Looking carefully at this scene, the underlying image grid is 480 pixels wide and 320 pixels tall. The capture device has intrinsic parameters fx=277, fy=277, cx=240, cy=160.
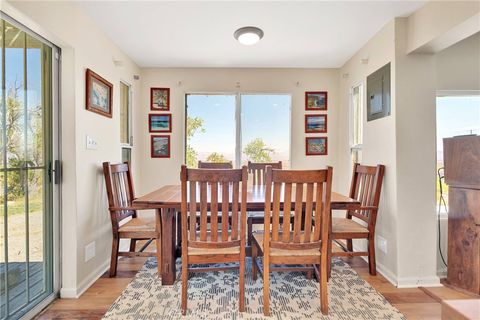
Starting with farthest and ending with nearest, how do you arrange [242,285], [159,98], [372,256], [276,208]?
[159,98] < [372,256] < [242,285] < [276,208]

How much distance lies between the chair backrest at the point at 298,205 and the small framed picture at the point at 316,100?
226cm

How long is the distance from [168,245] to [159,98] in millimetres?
2261

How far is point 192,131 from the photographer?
13.0 ft

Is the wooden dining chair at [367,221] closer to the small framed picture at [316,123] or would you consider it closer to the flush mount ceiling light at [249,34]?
the small framed picture at [316,123]

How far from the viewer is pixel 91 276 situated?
2469 mm

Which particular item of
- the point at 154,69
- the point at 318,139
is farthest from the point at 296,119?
the point at 154,69

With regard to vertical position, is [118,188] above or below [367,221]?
above

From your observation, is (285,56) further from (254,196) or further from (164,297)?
(164,297)

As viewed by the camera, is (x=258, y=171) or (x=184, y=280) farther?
(x=258, y=171)

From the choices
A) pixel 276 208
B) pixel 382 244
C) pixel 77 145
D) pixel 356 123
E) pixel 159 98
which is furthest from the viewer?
pixel 159 98

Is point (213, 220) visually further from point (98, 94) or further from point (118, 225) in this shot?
point (98, 94)

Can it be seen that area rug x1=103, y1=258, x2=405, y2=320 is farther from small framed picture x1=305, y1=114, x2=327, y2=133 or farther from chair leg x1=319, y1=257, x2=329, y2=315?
small framed picture x1=305, y1=114, x2=327, y2=133

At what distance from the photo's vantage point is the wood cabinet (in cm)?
220

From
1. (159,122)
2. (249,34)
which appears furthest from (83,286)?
(249,34)
